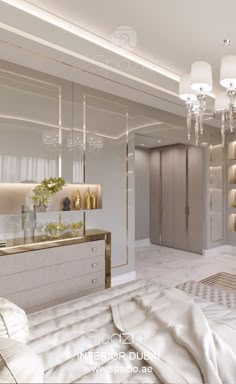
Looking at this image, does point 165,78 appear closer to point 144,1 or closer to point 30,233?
point 144,1

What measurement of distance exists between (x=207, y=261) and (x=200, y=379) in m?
4.26

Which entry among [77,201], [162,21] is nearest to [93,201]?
[77,201]

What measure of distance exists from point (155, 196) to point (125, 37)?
414 centimetres

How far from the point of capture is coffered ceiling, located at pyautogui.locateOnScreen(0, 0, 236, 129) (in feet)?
7.54

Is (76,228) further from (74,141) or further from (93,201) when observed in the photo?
(74,141)

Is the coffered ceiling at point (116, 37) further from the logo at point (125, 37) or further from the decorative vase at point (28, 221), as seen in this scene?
the decorative vase at point (28, 221)

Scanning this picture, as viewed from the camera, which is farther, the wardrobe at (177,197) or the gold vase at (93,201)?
the wardrobe at (177,197)

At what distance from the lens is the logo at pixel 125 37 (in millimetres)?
2660

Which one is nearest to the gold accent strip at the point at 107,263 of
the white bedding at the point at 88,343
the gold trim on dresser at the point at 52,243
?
the gold trim on dresser at the point at 52,243

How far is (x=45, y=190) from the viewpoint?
3080 millimetres

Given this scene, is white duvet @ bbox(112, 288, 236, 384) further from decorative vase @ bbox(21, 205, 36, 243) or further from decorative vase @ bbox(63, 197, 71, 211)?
decorative vase @ bbox(63, 197, 71, 211)

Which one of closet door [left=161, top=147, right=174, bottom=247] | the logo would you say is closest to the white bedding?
the logo

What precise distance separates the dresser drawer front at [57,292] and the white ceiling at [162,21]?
2.65 m

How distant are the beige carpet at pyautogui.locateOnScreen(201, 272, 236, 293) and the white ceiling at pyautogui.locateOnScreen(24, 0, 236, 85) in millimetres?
2993
